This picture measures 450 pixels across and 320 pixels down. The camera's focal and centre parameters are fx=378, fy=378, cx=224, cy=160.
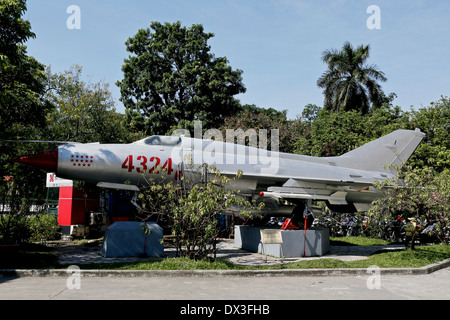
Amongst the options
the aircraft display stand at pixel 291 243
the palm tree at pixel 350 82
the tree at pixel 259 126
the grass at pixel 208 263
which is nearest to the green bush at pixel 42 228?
the grass at pixel 208 263

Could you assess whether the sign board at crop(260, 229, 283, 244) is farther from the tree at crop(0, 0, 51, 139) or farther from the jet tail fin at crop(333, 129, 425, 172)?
the tree at crop(0, 0, 51, 139)

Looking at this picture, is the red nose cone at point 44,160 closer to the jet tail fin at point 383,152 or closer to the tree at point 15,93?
the tree at point 15,93

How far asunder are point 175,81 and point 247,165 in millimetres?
22671

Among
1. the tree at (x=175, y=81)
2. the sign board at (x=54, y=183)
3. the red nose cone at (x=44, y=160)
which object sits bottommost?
the sign board at (x=54, y=183)

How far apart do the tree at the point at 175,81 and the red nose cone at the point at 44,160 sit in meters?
22.4

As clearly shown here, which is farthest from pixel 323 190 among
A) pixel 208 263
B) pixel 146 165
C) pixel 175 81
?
pixel 175 81

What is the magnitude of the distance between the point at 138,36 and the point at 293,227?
2962 cm

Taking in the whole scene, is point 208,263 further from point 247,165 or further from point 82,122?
point 82,122

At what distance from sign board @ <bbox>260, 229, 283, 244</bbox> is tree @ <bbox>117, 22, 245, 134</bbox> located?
23343 millimetres

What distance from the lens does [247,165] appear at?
672 inches

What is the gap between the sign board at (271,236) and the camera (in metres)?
13.7

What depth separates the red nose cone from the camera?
13.7 m

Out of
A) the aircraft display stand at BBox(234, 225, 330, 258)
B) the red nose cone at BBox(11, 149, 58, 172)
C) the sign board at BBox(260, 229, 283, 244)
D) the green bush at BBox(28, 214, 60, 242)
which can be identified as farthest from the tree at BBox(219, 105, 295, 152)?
the red nose cone at BBox(11, 149, 58, 172)

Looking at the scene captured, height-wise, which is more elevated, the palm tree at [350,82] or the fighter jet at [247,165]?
the palm tree at [350,82]
